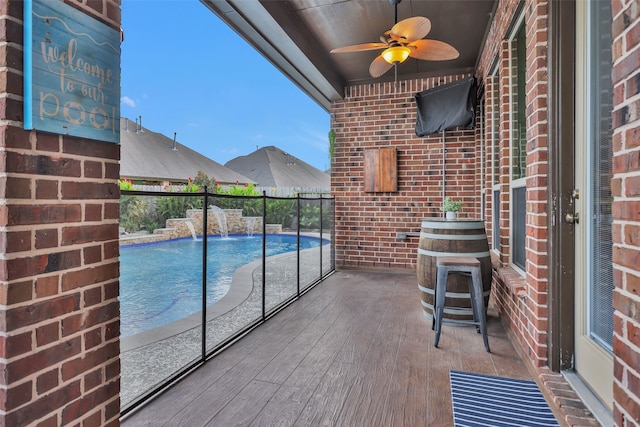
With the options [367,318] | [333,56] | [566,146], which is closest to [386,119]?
[333,56]

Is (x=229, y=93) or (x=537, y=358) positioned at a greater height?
(x=229, y=93)

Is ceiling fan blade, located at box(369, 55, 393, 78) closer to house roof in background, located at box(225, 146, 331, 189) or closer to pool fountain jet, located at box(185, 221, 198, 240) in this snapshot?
pool fountain jet, located at box(185, 221, 198, 240)

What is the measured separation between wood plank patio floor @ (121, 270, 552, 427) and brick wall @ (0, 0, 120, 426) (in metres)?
0.55

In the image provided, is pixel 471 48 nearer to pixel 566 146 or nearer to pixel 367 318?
pixel 566 146

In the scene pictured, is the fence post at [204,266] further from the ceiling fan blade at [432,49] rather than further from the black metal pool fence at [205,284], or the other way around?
Result: the ceiling fan blade at [432,49]

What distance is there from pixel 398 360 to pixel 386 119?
12.4ft

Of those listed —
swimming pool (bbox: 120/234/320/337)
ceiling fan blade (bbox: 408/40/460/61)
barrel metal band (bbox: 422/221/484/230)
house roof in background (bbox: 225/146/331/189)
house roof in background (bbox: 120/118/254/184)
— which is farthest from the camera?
house roof in background (bbox: 225/146/331/189)

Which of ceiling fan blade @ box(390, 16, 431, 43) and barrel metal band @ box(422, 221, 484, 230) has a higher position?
ceiling fan blade @ box(390, 16, 431, 43)

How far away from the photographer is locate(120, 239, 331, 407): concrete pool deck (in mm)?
1947

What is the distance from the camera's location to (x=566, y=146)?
5.95ft

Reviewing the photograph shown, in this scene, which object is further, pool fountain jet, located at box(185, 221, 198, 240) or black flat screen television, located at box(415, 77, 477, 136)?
black flat screen television, located at box(415, 77, 477, 136)

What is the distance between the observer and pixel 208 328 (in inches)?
107

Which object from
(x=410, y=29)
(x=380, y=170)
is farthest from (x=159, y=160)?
(x=410, y=29)

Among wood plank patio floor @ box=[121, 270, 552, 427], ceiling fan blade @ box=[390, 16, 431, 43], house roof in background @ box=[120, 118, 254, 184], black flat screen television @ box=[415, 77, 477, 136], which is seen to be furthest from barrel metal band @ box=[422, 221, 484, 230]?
house roof in background @ box=[120, 118, 254, 184]
